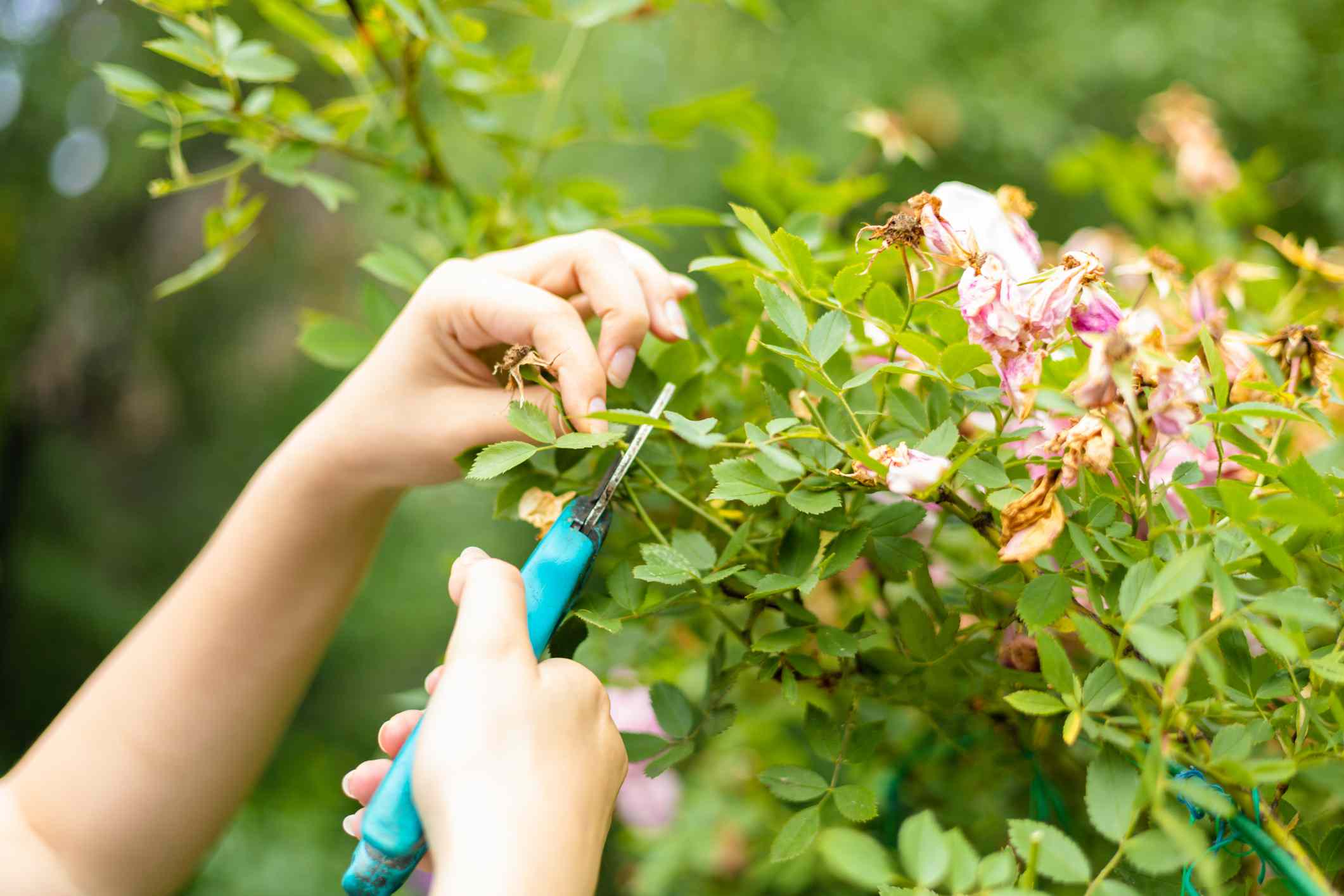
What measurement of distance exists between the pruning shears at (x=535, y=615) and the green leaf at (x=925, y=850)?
0.48ft

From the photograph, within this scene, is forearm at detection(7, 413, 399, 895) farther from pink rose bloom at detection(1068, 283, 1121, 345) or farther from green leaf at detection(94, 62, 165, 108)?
pink rose bloom at detection(1068, 283, 1121, 345)

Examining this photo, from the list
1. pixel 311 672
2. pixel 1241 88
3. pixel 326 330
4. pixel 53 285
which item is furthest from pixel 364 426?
pixel 53 285

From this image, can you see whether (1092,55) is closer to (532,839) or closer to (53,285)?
(532,839)

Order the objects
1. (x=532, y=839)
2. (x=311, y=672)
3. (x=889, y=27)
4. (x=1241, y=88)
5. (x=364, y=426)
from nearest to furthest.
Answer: (x=532, y=839) → (x=364, y=426) → (x=311, y=672) → (x=1241, y=88) → (x=889, y=27)

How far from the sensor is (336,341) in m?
0.52

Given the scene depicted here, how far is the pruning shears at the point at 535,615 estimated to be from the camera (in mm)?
280

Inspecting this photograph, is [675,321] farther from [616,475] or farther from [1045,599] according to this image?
[1045,599]

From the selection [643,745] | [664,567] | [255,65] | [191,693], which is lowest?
[191,693]

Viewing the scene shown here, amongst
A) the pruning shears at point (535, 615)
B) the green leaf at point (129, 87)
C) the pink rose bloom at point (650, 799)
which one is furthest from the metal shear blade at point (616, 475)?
the pink rose bloom at point (650, 799)

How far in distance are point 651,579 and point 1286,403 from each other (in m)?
0.23

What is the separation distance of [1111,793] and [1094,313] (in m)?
0.15

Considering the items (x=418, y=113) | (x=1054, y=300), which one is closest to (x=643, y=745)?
(x=1054, y=300)

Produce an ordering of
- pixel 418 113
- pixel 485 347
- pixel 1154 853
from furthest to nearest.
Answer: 1. pixel 418 113
2. pixel 485 347
3. pixel 1154 853

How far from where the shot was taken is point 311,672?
1.94 feet
